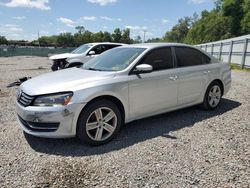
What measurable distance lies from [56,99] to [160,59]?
2.19 m

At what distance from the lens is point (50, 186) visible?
2865mm

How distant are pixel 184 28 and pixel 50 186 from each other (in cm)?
12424

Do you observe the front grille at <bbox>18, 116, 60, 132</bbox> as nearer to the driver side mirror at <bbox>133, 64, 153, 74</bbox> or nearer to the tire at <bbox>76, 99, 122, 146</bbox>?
the tire at <bbox>76, 99, 122, 146</bbox>

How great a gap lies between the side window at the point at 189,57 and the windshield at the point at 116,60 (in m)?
0.89

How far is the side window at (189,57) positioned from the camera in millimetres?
5035

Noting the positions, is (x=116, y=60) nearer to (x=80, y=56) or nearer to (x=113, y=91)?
(x=113, y=91)

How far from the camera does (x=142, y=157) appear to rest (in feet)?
11.5

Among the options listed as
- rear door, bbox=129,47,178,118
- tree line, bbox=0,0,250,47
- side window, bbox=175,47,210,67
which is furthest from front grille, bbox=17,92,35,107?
tree line, bbox=0,0,250,47

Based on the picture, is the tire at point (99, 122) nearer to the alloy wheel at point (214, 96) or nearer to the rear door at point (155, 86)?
the rear door at point (155, 86)

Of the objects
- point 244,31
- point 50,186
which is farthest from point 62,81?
point 244,31

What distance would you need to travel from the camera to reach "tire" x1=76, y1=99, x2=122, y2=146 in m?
3.70

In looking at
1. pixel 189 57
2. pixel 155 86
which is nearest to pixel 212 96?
pixel 189 57

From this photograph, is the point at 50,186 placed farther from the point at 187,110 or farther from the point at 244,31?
the point at 244,31

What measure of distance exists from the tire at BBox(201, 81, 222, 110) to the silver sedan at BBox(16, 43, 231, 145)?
1.0 inches
